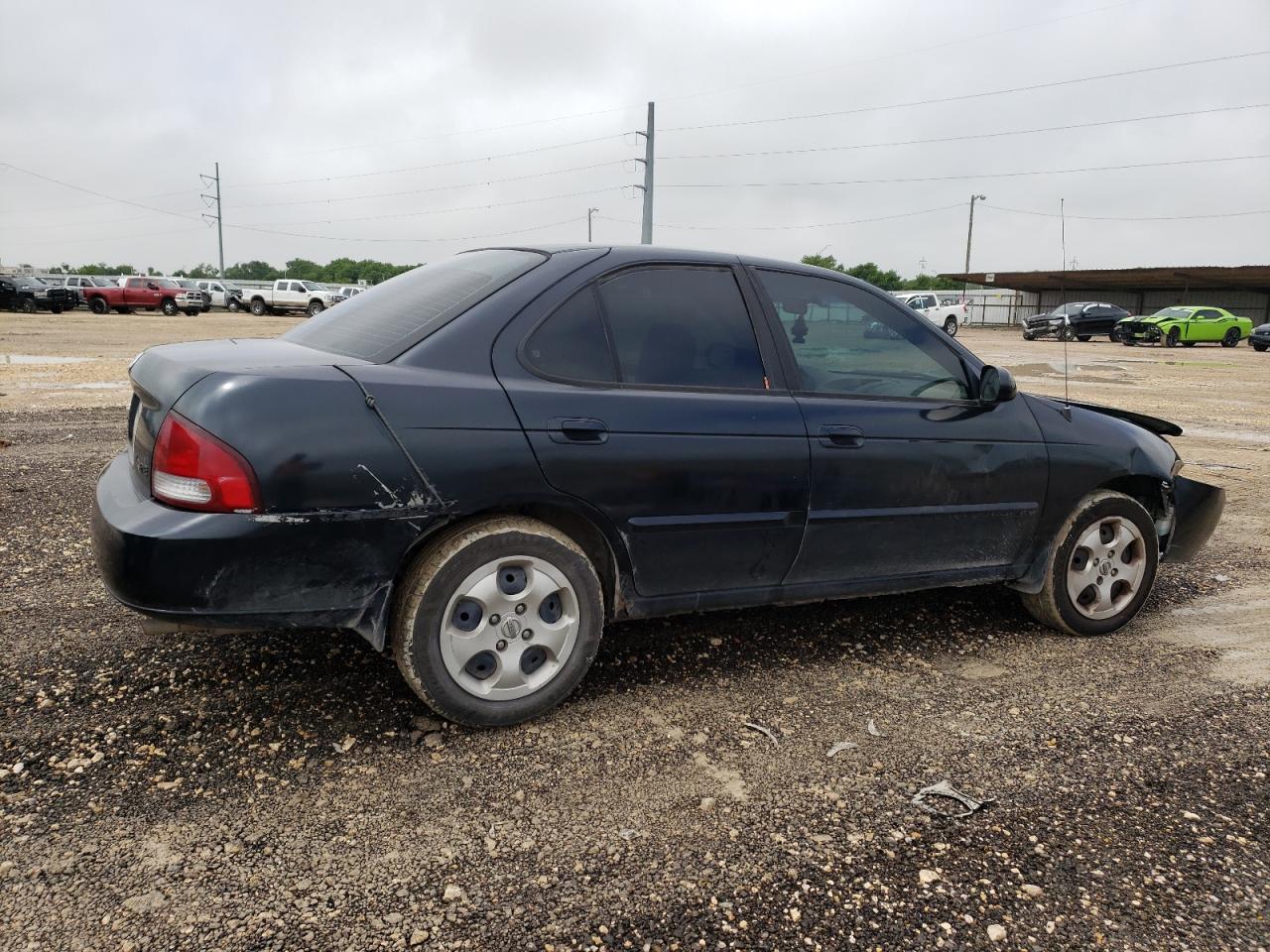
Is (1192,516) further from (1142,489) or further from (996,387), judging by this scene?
(996,387)

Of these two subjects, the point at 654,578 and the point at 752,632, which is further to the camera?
the point at 752,632

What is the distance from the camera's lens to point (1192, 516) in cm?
450

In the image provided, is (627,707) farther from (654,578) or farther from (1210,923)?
(1210,923)

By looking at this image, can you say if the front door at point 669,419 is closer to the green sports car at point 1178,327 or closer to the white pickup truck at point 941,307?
the green sports car at point 1178,327

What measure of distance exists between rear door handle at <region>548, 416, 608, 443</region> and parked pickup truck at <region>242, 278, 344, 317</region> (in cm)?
4123

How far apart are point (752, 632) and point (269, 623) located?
2056 mm

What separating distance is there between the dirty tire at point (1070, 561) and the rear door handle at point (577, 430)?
218 cm

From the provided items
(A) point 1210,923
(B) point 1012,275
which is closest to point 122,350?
(A) point 1210,923

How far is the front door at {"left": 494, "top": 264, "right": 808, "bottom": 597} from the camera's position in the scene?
302 centimetres

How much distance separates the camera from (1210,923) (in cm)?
223

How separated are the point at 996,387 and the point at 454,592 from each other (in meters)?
A: 2.30

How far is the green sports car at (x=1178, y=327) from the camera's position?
113 ft

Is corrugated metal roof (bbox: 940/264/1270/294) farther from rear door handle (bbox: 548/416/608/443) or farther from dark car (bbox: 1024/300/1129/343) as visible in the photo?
rear door handle (bbox: 548/416/608/443)

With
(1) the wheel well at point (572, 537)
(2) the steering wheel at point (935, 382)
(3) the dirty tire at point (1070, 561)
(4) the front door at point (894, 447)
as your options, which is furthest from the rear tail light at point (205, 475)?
(3) the dirty tire at point (1070, 561)
